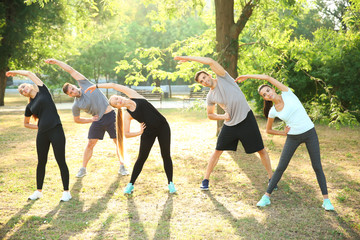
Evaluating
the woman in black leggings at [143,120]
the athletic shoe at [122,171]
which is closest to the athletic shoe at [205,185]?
the woman in black leggings at [143,120]

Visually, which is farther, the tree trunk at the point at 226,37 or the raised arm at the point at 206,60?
the tree trunk at the point at 226,37

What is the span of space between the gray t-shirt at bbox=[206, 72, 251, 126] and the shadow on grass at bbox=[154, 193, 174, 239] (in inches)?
63.3

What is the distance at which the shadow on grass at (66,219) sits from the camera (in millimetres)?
4395

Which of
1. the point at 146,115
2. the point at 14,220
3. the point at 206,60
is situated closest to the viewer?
the point at 14,220

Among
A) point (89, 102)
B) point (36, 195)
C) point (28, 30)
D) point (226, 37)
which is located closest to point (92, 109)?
point (89, 102)

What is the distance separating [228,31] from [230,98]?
15.7ft

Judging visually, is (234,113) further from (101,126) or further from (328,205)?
(101,126)

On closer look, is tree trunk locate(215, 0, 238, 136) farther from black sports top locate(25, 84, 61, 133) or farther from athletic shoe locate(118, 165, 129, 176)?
black sports top locate(25, 84, 61, 133)

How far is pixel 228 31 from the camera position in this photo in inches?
387

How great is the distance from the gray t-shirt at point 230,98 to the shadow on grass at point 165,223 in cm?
161

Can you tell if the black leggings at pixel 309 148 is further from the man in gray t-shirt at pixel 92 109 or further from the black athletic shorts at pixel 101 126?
the black athletic shorts at pixel 101 126

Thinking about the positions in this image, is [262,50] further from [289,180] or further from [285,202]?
[285,202]

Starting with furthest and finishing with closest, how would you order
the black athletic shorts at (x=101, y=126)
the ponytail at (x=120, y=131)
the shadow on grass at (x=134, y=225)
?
1. the black athletic shorts at (x=101, y=126)
2. the ponytail at (x=120, y=131)
3. the shadow on grass at (x=134, y=225)

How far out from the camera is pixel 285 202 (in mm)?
5410
